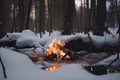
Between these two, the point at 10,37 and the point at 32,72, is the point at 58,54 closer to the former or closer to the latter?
the point at 32,72

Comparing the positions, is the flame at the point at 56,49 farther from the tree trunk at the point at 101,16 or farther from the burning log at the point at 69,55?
the tree trunk at the point at 101,16

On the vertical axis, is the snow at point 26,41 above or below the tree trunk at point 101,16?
below

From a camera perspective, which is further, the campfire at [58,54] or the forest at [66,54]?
the campfire at [58,54]

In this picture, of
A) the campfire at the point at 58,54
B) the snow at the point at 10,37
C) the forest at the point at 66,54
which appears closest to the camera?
the forest at the point at 66,54

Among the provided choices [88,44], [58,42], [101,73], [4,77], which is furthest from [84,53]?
[4,77]

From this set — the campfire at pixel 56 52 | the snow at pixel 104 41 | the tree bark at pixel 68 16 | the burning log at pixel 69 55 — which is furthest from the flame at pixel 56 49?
the tree bark at pixel 68 16

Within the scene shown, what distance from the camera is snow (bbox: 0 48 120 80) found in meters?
5.53

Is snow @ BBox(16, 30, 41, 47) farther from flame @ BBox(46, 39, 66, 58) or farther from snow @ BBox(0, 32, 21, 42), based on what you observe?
flame @ BBox(46, 39, 66, 58)

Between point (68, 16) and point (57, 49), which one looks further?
point (68, 16)

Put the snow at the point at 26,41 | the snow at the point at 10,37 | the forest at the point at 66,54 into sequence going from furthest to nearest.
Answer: the snow at the point at 10,37 → the snow at the point at 26,41 → the forest at the point at 66,54

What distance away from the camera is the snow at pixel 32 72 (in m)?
5.53

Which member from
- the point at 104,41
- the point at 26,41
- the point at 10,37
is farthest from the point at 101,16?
the point at 10,37

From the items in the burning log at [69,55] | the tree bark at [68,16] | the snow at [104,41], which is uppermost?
the tree bark at [68,16]

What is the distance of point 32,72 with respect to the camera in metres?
5.89
